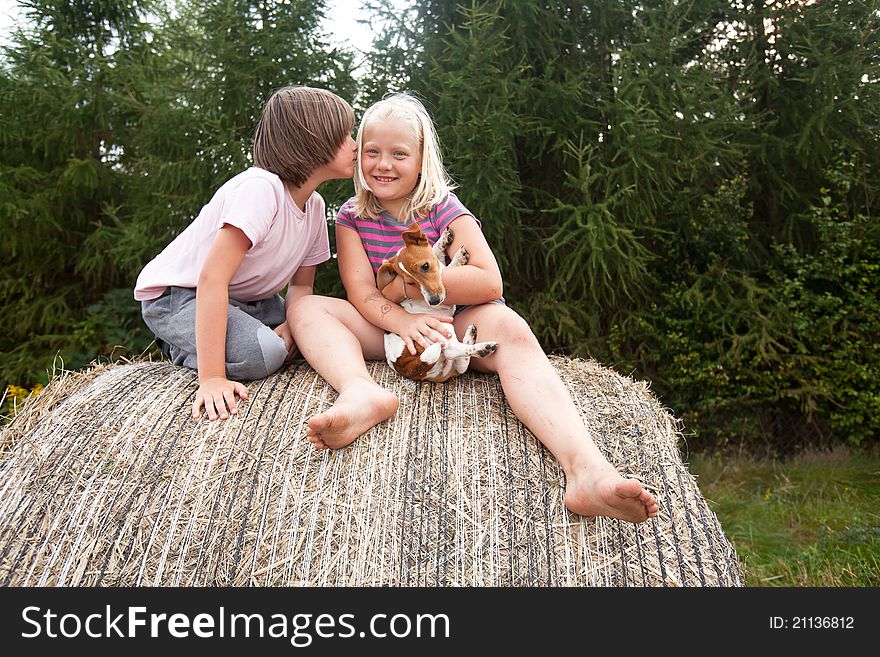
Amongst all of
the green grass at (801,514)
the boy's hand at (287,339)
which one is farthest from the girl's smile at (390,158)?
the green grass at (801,514)

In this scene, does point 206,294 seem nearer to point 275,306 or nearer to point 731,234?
point 275,306

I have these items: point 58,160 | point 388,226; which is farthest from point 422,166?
point 58,160

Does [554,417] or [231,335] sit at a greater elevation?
[231,335]

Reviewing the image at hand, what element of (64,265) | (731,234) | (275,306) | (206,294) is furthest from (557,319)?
(64,265)

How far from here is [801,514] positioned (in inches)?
140

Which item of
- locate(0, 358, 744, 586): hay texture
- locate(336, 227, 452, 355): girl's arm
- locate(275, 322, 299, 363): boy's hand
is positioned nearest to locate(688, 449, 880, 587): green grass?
locate(0, 358, 744, 586): hay texture

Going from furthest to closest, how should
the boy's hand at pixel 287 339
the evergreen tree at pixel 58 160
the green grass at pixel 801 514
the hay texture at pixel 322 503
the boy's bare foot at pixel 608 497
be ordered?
1. the evergreen tree at pixel 58 160
2. the green grass at pixel 801 514
3. the boy's hand at pixel 287 339
4. the hay texture at pixel 322 503
5. the boy's bare foot at pixel 608 497

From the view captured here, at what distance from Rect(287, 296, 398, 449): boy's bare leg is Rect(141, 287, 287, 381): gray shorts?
99 millimetres

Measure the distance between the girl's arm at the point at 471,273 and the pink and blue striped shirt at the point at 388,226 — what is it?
0.05m

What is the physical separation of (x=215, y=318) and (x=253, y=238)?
27 centimetres

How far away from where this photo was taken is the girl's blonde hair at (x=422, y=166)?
7.45 feet

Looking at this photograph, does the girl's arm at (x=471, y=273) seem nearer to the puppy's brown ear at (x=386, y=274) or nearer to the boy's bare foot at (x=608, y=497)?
the puppy's brown ear at (x=386, y=274)

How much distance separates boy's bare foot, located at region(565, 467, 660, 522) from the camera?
163 centimetres

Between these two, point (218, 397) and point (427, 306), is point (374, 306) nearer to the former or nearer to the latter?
point (427, 306)
